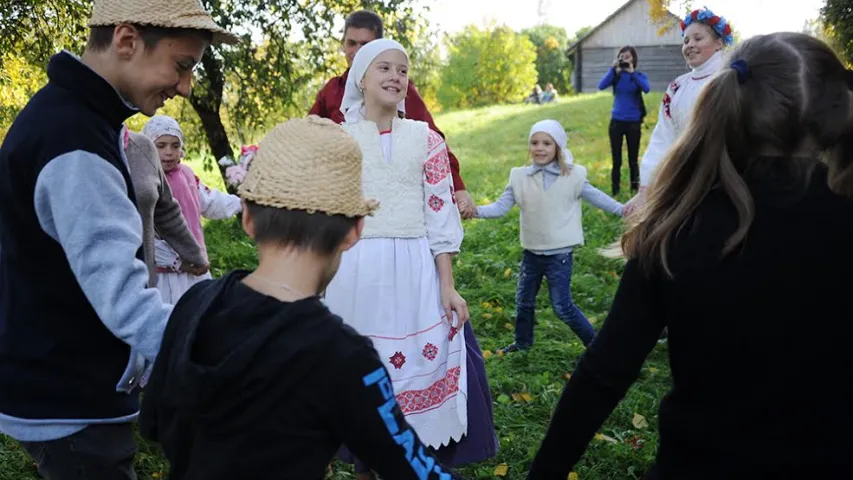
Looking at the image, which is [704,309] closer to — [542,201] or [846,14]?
[542,201]

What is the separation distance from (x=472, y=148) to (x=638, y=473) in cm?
1713

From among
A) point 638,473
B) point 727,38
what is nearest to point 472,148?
point 727,38

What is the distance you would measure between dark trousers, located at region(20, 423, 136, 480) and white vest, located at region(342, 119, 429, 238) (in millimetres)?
1567

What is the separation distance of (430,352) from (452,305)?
229mm

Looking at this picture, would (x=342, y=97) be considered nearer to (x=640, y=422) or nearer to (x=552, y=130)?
(x=552, y=130)

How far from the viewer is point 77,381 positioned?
1.94 meters

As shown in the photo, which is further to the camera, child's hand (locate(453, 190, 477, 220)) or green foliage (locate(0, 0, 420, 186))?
green foliage (locate(0, 0, 420, 186))

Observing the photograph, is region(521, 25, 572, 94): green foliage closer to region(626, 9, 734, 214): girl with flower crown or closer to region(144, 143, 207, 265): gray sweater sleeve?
region(626, 9, 734, 214): girl with flower crown

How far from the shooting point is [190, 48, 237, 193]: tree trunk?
9190mm

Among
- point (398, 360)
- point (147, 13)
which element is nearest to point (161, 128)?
point (398, 360)

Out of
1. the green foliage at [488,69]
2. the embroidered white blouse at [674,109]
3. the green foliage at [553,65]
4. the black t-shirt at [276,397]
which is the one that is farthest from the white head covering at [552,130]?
the green foliage at [553,65]

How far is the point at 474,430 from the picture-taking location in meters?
3.60

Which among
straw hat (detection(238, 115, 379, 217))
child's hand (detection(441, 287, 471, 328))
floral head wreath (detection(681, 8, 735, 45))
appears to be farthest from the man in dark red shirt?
straw hat (detection(238, 115, 379, 217))

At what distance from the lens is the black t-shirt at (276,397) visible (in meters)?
1.45
